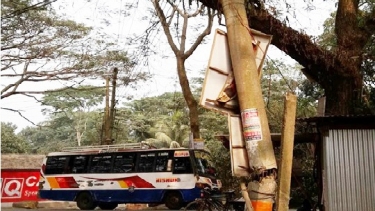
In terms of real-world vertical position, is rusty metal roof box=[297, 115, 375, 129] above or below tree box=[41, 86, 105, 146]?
below

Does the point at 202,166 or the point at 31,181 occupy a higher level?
the point at 202,166

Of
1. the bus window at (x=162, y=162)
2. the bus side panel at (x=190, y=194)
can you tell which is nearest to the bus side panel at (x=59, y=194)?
the bus window at (x=162, y=162)

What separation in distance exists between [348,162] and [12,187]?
16556mm

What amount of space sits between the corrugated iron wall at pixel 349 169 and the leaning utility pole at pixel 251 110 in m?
5.97

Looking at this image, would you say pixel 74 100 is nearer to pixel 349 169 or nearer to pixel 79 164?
pixel 79 164

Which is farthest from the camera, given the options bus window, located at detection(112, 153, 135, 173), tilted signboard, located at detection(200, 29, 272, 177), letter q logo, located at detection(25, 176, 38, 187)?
letter q logo, located at detection(25, 176, 38, 187)

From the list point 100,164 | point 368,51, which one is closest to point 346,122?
Answer: point 368,51

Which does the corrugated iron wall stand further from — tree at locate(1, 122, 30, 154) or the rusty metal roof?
Answer: tree at locate(1, 122, 30, 154)

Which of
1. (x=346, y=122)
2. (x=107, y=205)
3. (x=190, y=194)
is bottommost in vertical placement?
(x=107, y=205)

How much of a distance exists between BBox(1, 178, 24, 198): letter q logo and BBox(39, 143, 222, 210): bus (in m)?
2.27

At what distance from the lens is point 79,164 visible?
1803 centimetres

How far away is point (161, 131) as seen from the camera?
29.9 metres

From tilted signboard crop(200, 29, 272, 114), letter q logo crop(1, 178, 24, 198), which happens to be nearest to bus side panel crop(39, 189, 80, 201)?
letter q logo crop(1, 178, 24, 198)

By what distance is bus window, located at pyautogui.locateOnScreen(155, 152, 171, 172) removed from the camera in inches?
643
